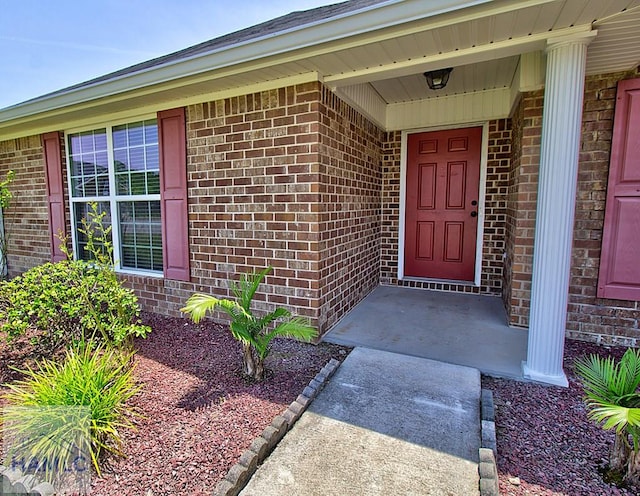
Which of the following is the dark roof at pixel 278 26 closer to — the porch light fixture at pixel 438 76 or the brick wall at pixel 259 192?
the brick wall at pixel 259 192

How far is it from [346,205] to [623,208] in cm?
245

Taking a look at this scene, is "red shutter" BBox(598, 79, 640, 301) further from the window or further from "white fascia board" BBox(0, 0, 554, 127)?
the window

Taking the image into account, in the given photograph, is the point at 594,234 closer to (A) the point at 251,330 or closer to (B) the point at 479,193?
(B) the point at 479,193

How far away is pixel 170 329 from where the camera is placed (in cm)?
352

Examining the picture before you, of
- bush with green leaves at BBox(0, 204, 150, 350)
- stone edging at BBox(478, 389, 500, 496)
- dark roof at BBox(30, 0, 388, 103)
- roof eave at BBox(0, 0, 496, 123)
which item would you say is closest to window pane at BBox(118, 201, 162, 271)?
bush with green leaves at BBox(0, 204, 150, 350)

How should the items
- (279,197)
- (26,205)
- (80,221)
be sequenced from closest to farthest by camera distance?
1. (279,197)
2. (80,221)
3. (26,205)

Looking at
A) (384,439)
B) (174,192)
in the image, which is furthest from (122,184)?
(384,439)

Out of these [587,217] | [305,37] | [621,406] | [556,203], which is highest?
[305,37]

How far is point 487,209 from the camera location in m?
4.34

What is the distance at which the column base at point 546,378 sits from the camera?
2.32 meters

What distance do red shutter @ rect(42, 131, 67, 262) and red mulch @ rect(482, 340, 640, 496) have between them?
5.52 metres

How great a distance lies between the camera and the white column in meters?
2.14

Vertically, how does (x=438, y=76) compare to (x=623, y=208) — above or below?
above

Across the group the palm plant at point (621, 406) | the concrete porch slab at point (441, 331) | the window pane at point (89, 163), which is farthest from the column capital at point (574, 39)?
the window pane at point (89, 163)
